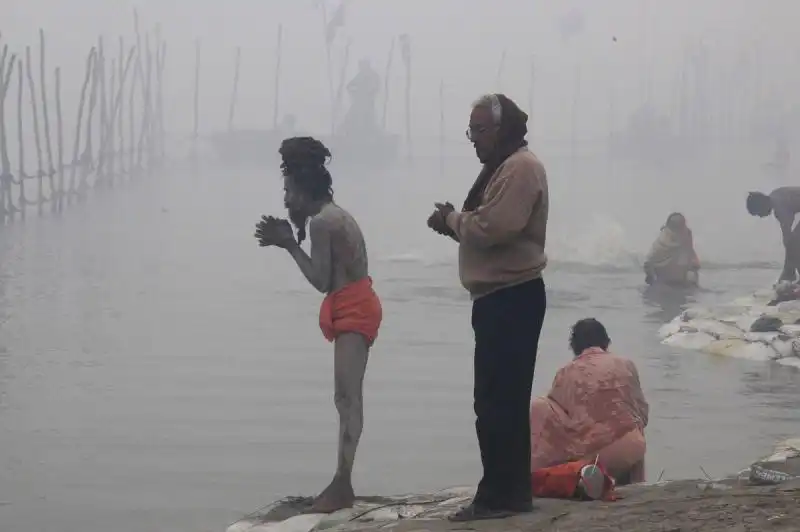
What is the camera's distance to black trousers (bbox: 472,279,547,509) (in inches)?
167

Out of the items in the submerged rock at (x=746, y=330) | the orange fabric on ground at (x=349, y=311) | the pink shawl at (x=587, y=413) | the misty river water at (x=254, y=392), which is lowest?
the misty river water at (x=254, y=392)

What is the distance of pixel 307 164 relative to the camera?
4.91 m

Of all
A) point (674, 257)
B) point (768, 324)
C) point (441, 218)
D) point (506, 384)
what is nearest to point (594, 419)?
point (506, 384)

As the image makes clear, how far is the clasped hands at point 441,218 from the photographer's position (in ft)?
14.3

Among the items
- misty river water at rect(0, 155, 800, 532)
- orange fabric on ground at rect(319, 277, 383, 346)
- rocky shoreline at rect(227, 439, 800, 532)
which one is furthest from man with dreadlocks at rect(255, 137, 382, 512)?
misty river water at rect(0, 155, 800, 532)

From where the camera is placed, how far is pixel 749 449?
7.48 meters

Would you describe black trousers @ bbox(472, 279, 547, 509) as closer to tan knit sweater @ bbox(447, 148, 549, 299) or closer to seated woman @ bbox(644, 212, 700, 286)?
tan knit sweater @ bbox(447, 148, 549, 299)

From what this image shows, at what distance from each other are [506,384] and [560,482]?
59 cm

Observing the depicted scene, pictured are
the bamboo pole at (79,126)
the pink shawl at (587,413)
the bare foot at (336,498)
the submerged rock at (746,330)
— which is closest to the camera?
the bare foot at (336,498)

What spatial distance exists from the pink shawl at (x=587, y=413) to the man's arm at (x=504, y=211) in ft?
3.85

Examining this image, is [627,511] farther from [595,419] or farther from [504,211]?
[504,211]

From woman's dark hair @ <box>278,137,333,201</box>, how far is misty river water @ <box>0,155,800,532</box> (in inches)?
74.0

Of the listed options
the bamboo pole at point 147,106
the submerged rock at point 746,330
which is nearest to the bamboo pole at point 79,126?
the bamboo pole at point 147,106

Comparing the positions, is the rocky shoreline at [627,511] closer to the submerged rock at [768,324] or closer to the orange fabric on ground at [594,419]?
the orange fabric on ground at [594,419]
